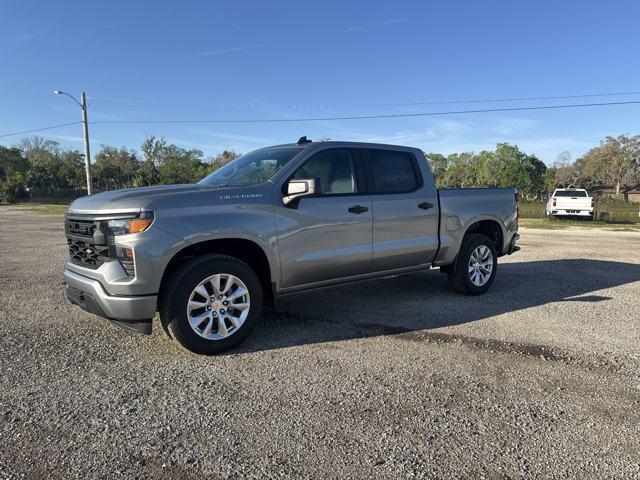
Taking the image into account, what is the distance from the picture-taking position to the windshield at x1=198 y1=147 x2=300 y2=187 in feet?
16.0

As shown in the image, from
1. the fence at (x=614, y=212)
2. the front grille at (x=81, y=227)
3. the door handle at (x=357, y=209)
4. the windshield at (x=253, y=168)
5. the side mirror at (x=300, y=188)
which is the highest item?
the windshield at (x=253, y=168)

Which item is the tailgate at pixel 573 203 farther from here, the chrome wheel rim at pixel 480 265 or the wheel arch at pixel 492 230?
the chrome wheel rim at pixel 480 265

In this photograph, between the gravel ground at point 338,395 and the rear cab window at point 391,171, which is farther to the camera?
the rear cab window at point 391,171

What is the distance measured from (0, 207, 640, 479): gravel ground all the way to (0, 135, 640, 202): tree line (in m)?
70.9

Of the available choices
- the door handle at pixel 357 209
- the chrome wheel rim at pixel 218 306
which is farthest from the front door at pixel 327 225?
the chrome wheel rim at pixel 218 306

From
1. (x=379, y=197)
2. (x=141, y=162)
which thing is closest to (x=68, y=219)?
(x=379, y=197)

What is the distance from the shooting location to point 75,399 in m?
3.36

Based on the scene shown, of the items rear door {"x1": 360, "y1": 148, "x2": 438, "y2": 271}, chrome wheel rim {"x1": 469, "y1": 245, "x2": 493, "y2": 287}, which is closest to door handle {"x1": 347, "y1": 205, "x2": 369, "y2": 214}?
rear door {"x1": 360, "y1": 148, "x2": 438, "y2": 271}

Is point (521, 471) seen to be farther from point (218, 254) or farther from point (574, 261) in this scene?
point (574, 261)

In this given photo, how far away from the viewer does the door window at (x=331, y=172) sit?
16.1 feet

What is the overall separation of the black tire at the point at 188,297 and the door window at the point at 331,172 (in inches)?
45.3

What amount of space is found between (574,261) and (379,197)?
250 inches

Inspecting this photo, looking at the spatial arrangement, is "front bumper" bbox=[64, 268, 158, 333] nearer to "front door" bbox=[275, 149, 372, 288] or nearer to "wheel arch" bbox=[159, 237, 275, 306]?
"wheel arch" bbox=[159, 237, 275, 306]

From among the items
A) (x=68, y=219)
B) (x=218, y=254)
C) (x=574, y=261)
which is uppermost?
(x=68, y=219)
